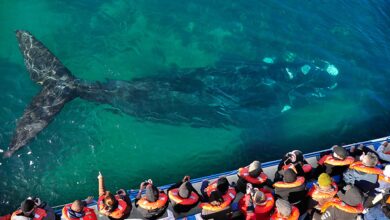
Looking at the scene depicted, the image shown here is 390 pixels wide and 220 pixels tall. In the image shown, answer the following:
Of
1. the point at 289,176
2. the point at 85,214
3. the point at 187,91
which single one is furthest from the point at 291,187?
the point at 187,91

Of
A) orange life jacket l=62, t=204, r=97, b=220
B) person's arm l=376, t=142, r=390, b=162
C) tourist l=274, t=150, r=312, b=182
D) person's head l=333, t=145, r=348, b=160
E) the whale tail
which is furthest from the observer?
the whale tail

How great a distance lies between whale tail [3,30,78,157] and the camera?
14.2m

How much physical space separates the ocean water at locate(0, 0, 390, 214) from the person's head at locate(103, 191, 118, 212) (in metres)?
3.53

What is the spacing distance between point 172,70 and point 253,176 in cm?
714

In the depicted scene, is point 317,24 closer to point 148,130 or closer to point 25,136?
point 148,130

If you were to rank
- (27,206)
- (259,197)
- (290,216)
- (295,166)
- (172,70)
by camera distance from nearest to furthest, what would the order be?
(27,206)
(290,216)
(259,197)
(295,166)
(172,70)

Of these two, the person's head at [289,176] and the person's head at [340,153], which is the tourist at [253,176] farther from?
the person's head at [340,153]

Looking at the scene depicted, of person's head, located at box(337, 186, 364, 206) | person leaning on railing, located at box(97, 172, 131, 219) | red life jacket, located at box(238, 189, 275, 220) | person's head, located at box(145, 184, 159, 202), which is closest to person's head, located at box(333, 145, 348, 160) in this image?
person's head, located at box(337, 186, 364, 206)

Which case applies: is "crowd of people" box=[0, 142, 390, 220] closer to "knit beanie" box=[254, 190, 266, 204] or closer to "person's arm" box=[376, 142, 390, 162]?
"knit beanie" box=[254, 190, 266, 204]

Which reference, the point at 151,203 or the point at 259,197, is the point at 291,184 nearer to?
the point at 259,197

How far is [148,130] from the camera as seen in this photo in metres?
15.6

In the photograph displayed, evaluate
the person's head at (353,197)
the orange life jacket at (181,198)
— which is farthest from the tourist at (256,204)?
the person's head at (353,197)

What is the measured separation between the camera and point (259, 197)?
10.4 metres

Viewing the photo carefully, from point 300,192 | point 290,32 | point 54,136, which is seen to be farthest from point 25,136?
point 290,32
